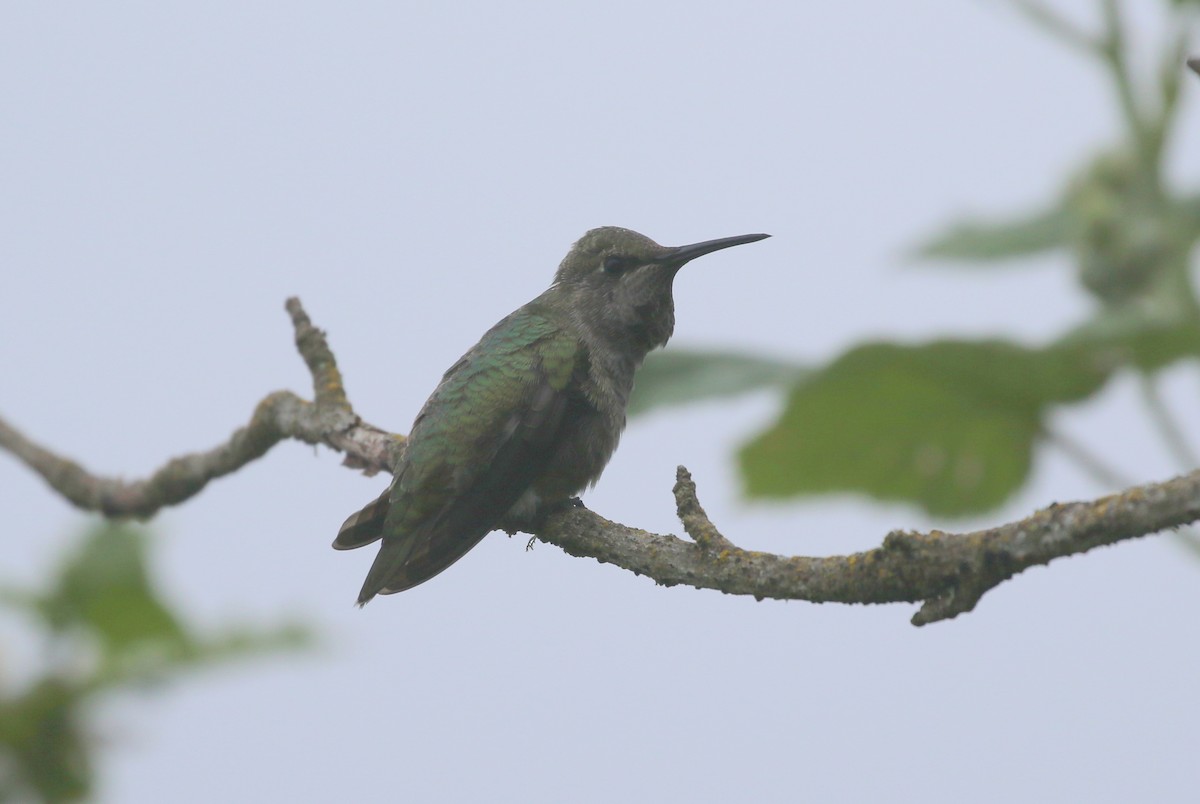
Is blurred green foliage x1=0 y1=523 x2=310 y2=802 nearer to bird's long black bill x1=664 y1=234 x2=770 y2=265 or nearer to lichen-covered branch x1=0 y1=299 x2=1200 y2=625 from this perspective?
lichen-covered branch x1=0 y1=299 x2=1200 y2=625

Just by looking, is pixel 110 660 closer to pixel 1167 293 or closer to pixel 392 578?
pixel 392 578

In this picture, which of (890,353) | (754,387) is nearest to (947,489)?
(754,387)

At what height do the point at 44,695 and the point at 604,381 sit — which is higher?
the point at 604,381

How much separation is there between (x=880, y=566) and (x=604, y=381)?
3.09 metres

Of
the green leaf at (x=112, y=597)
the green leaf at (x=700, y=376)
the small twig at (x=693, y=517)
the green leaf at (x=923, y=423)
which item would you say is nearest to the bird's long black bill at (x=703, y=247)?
the green leaf at (x=700, y=376)

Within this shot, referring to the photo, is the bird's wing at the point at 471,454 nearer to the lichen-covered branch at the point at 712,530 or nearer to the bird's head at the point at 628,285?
the lichen-covered branch at the point at 712,530

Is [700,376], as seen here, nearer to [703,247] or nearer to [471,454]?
[471,454]

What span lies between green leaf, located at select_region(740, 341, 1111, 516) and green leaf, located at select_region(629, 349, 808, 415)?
136 mm

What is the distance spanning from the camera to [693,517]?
3.26 meters

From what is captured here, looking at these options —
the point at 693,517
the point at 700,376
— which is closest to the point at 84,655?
the point at 693,517

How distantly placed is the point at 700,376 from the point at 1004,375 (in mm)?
959

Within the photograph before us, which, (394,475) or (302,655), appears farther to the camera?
(394,475)

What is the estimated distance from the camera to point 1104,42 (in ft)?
12.7

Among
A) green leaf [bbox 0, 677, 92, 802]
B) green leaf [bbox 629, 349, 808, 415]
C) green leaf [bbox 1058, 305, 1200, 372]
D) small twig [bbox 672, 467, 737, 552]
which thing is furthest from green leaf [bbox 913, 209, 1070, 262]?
green leaf [bbox 0, 677, 92, 802]
